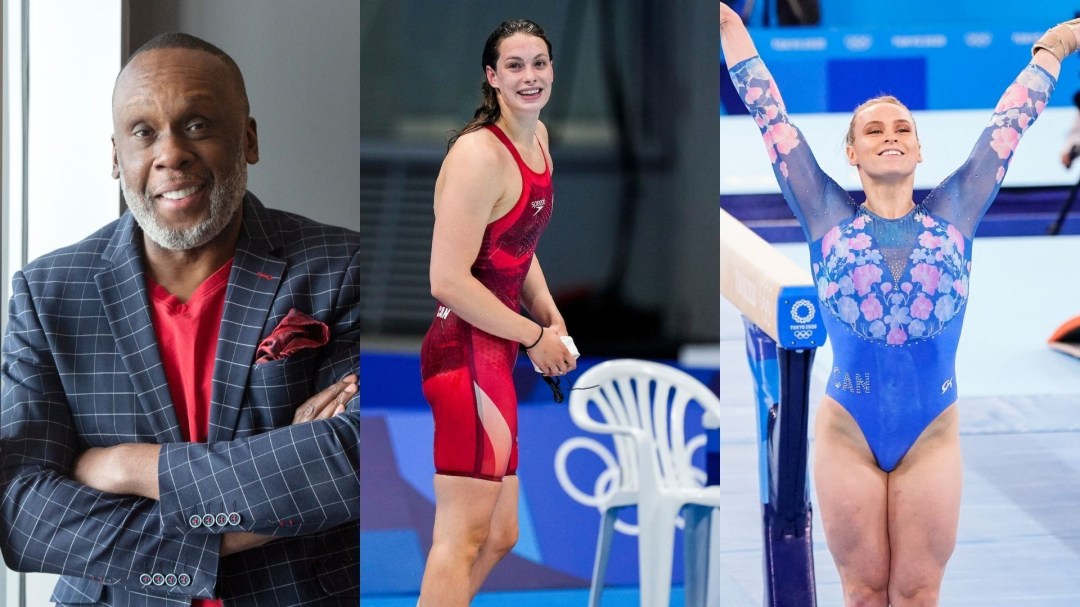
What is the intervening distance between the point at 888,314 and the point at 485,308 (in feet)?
3.82

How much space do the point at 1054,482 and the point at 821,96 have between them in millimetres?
1369

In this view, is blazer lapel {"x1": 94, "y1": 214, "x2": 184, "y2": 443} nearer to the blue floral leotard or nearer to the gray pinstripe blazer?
the gray pinstripe blazer

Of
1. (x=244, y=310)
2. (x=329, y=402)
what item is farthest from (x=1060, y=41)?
(x=244, y=310)

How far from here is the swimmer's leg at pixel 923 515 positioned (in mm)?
3277

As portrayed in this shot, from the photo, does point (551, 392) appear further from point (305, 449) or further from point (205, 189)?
point (205, 189)

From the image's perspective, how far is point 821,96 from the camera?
11.0ft

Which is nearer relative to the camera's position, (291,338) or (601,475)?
(291,338)

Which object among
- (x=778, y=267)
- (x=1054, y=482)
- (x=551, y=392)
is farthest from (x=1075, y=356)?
(x=551, y=392)

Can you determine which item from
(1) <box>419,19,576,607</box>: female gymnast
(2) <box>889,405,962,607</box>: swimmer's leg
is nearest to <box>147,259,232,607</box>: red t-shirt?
(1) <box>419,19,576,607</box>: female gymnast

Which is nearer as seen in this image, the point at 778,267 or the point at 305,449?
the point at 305,449

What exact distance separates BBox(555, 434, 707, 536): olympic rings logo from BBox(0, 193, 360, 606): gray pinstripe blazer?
607mm

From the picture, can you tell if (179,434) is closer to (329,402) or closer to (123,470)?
(123,470)

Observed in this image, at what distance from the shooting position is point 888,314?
10.7 feet

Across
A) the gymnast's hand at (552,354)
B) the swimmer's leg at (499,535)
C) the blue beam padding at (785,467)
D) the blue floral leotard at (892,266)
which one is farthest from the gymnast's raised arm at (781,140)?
the swimmer's leg at (499,535)
